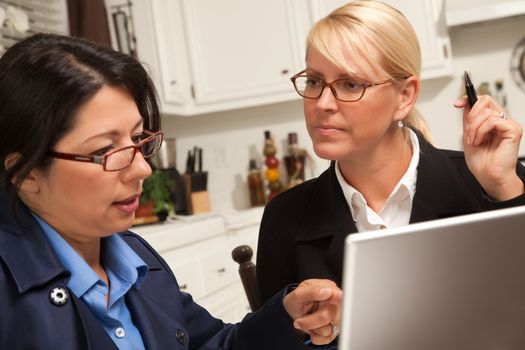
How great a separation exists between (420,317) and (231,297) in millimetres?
2683

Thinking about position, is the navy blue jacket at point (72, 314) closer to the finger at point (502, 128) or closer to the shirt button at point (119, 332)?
the shirt button at point (119, 332)

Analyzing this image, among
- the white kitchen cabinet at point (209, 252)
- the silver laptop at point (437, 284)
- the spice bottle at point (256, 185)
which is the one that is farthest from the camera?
the spice bottle at point (256, 185)

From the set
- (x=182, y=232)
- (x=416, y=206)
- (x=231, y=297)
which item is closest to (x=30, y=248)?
(x=416, y=206)

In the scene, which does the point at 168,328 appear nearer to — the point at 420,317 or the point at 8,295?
the point at 8,295

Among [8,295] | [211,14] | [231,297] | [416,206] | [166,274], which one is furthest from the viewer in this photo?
[211,14]

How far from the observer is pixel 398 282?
64 centimetres

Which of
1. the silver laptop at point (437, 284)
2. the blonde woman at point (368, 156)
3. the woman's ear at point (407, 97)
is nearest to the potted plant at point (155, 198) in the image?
the blonde woman at point (368, 156)

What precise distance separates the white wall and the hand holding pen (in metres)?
2.41

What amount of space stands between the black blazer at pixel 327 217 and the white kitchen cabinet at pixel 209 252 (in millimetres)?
1357

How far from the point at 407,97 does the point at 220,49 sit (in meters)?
2.43

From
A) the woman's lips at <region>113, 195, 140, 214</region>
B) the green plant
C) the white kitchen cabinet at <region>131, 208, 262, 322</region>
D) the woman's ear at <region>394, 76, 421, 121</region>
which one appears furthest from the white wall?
the woman's lips at <region>113, 195, 140, 214</region>

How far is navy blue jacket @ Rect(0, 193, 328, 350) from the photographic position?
0.91m

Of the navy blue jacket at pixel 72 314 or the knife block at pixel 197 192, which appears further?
the knife block at pixel 197 192

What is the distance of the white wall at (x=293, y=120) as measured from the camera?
3600 millimetres
